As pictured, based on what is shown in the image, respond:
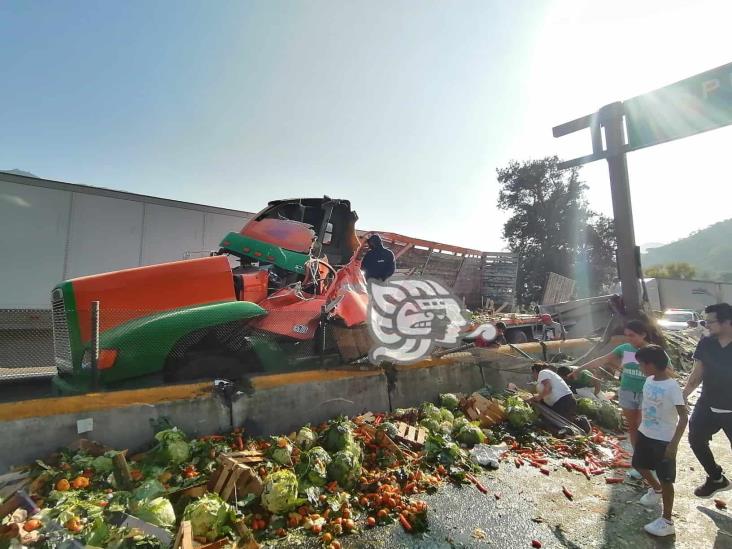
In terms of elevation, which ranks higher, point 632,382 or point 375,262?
point 375,262

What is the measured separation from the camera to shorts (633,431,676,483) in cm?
325

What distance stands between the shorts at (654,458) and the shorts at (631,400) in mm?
930

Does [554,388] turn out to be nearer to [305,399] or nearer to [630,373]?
[630,373]

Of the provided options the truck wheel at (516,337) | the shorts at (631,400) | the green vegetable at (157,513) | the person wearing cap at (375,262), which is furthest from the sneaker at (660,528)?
the truck wheel at (516,337)

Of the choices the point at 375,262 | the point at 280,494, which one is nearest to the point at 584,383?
the point at 375,262

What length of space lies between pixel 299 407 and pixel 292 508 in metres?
1.63

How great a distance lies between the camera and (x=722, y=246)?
423 ft

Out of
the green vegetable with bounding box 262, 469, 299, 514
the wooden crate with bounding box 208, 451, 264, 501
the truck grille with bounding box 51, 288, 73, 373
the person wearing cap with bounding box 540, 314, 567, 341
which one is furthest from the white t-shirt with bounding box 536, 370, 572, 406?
the person wearing cap with bounding box 540, 314, 567, 341

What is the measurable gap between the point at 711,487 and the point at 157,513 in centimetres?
482

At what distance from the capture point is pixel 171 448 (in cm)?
345

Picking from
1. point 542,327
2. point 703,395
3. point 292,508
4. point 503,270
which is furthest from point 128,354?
point 503,270

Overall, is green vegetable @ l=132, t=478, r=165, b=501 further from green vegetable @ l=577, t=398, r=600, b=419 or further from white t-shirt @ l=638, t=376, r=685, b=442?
green vegetable @ l=577, t=398, r=600, b=419

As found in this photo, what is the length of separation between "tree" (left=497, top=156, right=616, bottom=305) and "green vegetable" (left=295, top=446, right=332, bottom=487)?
26.1m

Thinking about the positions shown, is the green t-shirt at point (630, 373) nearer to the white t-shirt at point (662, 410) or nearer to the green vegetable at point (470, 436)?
the white t-shirt at point (662, 410)
